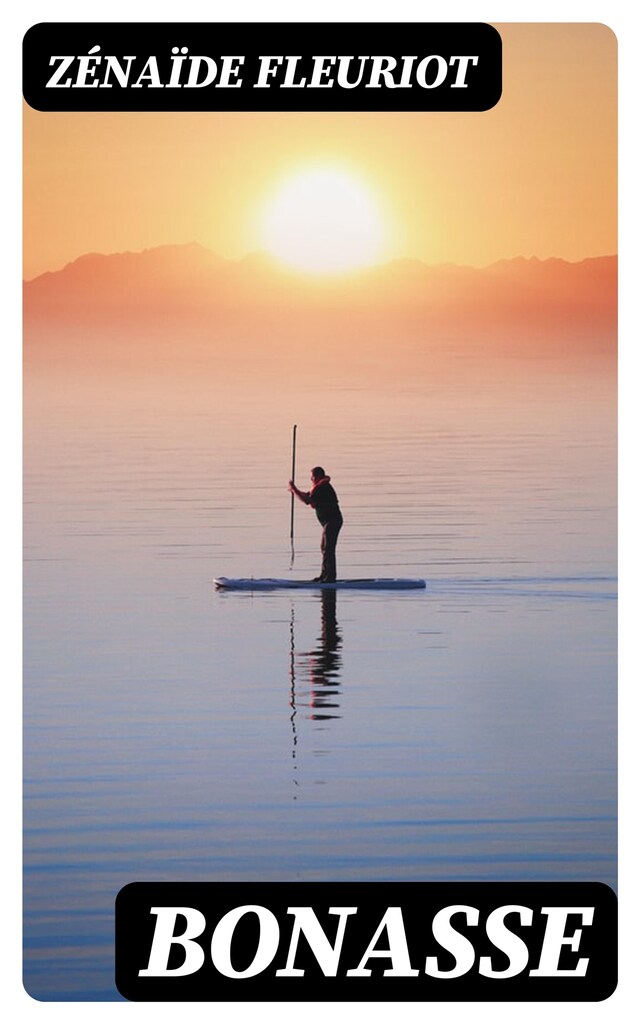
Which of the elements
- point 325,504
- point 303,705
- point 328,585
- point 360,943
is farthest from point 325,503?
point 360,943

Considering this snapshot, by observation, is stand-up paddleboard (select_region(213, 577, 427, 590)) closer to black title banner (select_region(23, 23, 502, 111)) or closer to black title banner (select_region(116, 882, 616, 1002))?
black title banner (select_region(23, 23, 502, 111))

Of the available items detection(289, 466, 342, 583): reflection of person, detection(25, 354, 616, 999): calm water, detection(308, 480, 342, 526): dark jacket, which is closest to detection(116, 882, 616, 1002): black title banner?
detection(25, 354, 616, 999): calm water

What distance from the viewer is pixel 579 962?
1295 centimetres

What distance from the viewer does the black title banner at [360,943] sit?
12656 millimetres

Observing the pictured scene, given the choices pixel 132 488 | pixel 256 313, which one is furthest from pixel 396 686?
pixel 256 313

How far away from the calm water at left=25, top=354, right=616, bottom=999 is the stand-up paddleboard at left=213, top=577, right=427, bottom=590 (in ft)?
0.76

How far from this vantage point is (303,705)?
22312mm

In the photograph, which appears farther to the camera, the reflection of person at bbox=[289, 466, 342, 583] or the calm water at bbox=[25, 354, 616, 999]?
the reflection of person at bbox=[289, 466, 342, 583]

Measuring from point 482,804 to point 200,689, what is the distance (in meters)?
6.40

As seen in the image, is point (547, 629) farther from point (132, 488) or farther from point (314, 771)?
point (132, 488)

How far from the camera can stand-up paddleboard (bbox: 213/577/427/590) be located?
3367cm

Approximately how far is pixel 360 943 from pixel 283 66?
585cm

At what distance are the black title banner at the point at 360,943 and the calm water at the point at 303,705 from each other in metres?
0.67

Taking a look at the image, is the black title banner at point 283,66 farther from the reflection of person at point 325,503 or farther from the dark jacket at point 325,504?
the dark jacket at point 325,504
